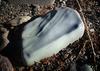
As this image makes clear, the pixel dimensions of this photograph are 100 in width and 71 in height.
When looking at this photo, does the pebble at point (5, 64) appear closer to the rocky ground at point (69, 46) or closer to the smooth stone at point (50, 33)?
the rocky ground at point (69, 46)

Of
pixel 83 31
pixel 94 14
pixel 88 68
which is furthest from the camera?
pixel 94 14

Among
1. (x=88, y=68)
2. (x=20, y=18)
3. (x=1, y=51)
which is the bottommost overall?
(x=88, y=68)

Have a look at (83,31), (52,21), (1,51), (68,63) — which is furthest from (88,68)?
(1,51)

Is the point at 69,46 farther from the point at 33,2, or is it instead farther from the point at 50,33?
the point at 33,2

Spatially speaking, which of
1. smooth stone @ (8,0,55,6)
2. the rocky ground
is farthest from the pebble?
smooth stone @ (8,0,55,6)

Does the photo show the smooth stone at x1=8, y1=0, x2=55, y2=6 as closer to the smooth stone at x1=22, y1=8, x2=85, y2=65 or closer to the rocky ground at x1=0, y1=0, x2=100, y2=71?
the rocky ground at x1=0, y1=0, x2=100, y2=71

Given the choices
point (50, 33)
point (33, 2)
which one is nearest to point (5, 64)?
point (50, 33)

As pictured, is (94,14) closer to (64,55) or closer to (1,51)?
(64,55)

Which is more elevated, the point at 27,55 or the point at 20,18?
the point at 20,18
